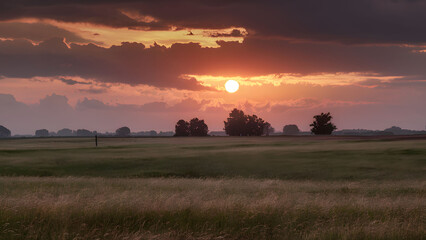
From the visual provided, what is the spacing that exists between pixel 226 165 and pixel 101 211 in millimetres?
26311

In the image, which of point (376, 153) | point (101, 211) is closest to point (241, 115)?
point (376, 153)

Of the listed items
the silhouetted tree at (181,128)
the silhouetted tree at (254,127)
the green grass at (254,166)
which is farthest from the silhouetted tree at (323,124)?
the green grass at (254,166)

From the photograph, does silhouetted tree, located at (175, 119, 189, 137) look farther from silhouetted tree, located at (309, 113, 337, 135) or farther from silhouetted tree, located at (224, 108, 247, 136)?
silhouetted tree, located at (309, 113, 337, 135)

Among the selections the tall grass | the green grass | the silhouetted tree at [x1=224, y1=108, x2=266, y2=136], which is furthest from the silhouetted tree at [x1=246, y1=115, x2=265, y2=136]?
the tall grass

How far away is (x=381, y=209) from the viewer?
16.9 m

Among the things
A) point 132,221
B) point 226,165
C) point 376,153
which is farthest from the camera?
point 376,153

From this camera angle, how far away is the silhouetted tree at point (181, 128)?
178250mm

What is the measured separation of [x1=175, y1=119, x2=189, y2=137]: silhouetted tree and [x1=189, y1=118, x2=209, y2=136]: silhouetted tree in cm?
184

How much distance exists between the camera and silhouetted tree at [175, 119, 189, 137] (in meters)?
178

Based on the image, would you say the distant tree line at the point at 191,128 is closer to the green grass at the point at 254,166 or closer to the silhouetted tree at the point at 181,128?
the silhouetted tree at the point at 181,128

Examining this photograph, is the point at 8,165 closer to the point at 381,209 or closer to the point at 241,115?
the point at 381,209

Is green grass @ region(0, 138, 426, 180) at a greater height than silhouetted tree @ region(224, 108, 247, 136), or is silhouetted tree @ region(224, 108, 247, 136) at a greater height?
silhouetted tree @ region(224, 108, 247, 136)

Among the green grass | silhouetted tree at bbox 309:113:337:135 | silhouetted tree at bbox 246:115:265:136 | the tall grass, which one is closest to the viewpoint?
the tall grass

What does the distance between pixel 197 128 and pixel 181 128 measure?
7.04 metres
